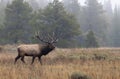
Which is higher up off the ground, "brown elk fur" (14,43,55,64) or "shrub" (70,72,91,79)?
"brown elk fur" (14,43,55,64)

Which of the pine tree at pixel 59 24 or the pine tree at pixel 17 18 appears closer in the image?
the pine tree at pixel 59 24

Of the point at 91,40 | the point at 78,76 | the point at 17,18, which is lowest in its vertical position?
the point at 78,76

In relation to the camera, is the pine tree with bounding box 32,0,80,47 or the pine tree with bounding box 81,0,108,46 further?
the pine tree with bounding box 81,0,108,46

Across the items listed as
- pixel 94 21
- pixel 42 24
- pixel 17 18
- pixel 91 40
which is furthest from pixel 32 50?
pixel 94 21

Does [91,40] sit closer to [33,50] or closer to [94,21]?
[94,21]

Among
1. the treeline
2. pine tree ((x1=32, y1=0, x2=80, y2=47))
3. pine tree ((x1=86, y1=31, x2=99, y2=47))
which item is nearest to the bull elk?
the treeline

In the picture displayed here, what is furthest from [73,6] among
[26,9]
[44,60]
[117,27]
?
[44,60]

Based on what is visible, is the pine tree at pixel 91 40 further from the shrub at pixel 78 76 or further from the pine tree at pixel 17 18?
the shrub at pixel 78 76

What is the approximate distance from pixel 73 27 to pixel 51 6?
456cm

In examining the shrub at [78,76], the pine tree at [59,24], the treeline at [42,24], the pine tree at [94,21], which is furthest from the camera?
the pine tree at [94,21]

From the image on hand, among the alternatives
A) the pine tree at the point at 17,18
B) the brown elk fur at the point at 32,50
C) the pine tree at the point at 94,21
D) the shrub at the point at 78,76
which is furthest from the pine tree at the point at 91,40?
the shrub at the point at 78,76

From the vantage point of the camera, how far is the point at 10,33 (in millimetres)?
44594

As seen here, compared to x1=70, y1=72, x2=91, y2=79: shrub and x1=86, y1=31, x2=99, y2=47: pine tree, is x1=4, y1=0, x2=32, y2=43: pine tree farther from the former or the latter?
x1=70, y1=72, x2=91, y2=79: shrub

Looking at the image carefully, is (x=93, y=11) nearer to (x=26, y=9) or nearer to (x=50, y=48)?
(x=26, y=9)
